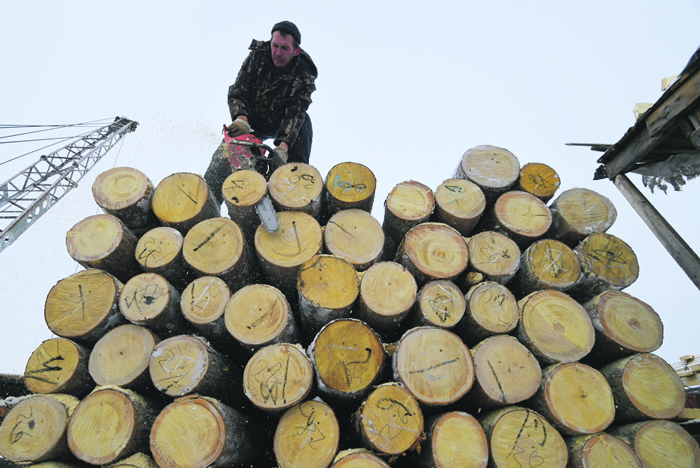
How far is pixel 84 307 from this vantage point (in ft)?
7.04

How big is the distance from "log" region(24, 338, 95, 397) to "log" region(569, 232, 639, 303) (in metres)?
3.26

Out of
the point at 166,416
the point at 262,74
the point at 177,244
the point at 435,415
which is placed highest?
the point at 262,74

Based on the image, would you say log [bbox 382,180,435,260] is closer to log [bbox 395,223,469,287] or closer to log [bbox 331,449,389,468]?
log [bbox 395,223,469,287]

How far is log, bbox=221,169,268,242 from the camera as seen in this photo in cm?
235

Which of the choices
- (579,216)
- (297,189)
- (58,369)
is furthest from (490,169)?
(58,369)

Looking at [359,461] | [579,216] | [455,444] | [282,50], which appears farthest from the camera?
[282,50]

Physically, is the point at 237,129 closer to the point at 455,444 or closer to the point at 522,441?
the point at 455,444

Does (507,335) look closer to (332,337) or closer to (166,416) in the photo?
(332,337)

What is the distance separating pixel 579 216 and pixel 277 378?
2.38m

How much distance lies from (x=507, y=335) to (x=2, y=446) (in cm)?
280

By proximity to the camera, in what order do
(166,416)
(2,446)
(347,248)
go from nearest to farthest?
(166,416) → (2,446) → (347,248)

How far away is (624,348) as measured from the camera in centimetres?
214

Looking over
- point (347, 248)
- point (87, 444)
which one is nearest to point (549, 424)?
point (347, 248)

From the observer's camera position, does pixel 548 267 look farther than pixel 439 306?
Yes
